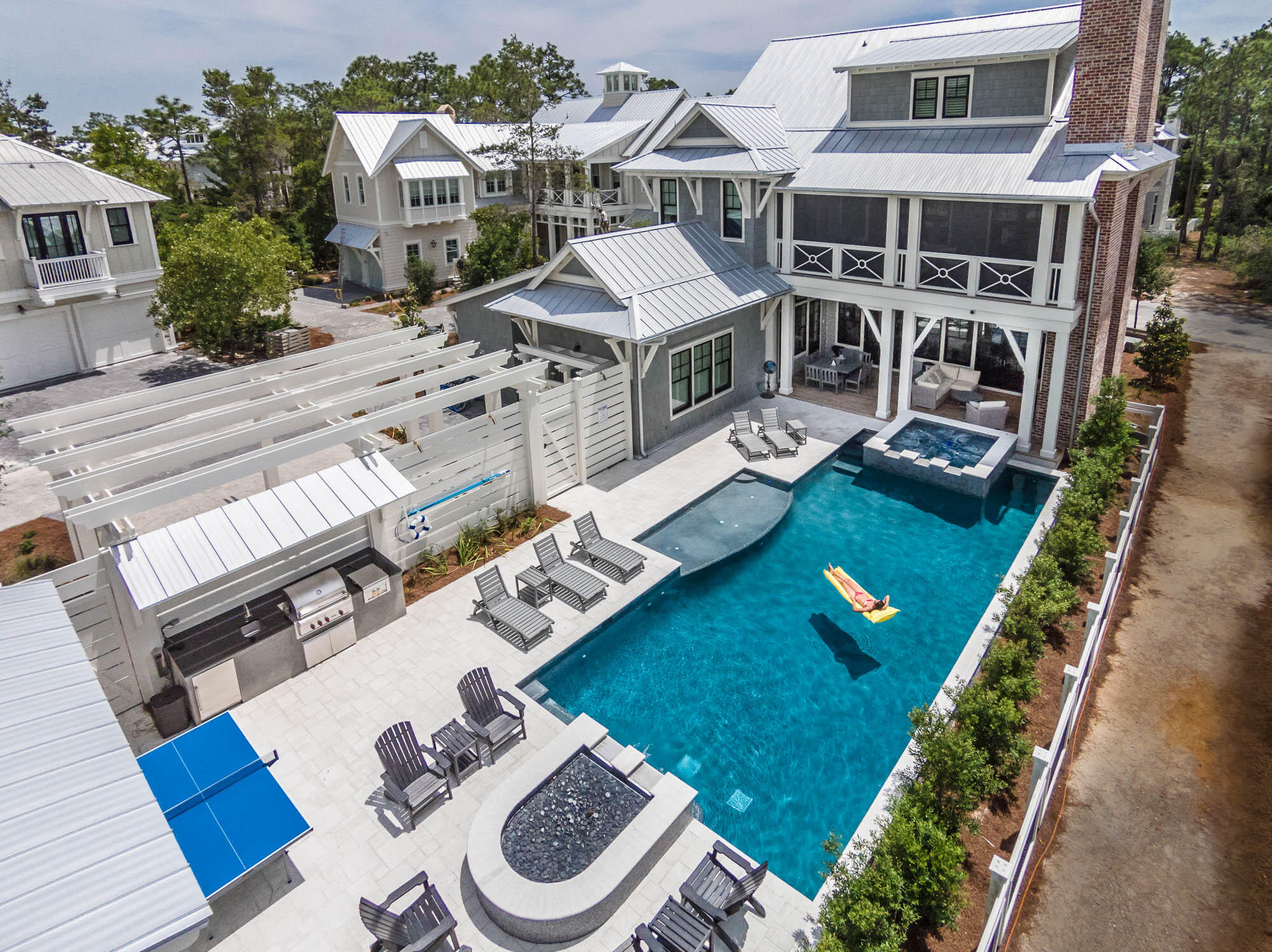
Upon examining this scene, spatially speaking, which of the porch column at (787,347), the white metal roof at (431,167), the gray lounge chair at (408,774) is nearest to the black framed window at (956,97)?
the porch column at (787,347)

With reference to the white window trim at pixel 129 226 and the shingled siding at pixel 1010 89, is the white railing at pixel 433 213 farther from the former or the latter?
the shingled siding at pixel 1010 89

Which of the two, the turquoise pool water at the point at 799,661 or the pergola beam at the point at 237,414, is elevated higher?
the pergola beam at the point at 237,414

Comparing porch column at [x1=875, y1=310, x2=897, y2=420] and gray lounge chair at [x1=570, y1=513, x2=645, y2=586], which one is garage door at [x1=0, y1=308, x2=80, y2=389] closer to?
gray lounge chair at [x1=570, y1=513, x2=645, y2=586]

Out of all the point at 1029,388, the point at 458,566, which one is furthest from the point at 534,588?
the point at 1029,388

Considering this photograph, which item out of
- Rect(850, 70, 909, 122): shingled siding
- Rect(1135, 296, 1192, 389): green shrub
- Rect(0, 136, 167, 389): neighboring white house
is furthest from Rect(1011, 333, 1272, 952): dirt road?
Rect(0, 136, 167, 389): neighboring white house

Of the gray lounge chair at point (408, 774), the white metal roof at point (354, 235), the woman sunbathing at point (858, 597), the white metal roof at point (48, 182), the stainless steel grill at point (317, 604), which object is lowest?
the gray lounge chair at point (408, 774)

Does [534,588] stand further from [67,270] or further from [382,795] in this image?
[67,270]

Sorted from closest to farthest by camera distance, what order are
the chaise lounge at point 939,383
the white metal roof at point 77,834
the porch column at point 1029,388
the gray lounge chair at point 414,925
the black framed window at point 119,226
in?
the white metal roof at point 77,834 → the gray lounge chair at point 414,925 → the porch column at point 1029,388 → the chaise lounge at point 939,383 → the black framed window at point 119,226

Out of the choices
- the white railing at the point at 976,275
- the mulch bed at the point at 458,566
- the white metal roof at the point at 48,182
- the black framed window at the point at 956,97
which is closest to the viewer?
the mulch bed at the point at 458,566
